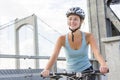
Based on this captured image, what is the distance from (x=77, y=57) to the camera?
11.5ft

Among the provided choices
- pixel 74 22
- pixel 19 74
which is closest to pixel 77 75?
pixel 74 22

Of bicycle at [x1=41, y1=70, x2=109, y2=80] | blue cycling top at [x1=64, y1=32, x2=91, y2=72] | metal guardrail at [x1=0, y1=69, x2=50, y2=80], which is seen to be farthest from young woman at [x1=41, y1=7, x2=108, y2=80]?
metal guardrail at [x1=0, y1=69, x2=50, y2=80]

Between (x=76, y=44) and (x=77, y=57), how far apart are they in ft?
0.41

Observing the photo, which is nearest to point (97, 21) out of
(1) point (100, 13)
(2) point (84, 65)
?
(1) point (100, 13)

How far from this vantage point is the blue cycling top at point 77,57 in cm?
348

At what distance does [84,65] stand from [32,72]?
2.30 meters

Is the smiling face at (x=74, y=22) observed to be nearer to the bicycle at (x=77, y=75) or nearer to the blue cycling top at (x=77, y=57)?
the blue cycling top at (x=77, y=57)

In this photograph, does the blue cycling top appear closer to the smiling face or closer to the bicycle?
the smiling face

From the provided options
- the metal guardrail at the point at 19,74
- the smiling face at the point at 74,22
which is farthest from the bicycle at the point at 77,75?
the metal guardrail at the point at 19,74

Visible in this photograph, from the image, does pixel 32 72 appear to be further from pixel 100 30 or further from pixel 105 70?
pixel 100 30

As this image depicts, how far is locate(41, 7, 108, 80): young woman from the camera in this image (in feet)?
11.4

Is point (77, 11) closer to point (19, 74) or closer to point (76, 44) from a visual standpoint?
point (76, 44)

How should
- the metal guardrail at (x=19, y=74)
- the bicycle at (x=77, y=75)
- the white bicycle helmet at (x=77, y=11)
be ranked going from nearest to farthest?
the bicycle at (x=77, y=75) < the white bicycle helmet at (x=77, y=11) < the metal guardrail at (x=19, y=74)

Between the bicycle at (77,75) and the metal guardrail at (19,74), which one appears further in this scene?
the metal guardrail at (19,74)
